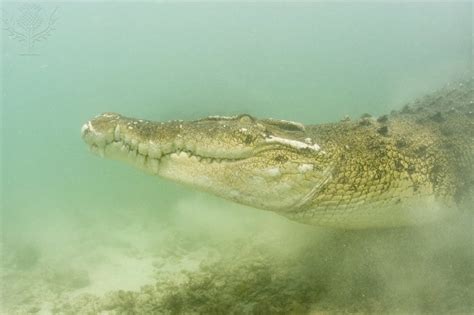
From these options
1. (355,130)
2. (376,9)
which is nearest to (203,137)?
(355,130)

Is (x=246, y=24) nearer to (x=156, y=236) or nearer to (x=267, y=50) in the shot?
(x=267, y=50)

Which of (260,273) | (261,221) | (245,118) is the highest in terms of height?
(245,118)

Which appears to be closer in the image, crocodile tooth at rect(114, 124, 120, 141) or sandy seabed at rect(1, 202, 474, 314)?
crocodile tooth at rect(114, 124, 120, 141)

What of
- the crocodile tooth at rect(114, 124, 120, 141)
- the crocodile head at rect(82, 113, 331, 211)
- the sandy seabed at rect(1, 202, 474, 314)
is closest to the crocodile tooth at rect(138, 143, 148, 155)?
the crocodile head at rect(82, 113, 331, 211)

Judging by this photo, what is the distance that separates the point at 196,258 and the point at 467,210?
3.35 m

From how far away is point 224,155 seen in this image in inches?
117

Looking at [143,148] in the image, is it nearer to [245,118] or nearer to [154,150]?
[154,150]

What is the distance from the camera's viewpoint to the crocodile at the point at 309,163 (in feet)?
9.77

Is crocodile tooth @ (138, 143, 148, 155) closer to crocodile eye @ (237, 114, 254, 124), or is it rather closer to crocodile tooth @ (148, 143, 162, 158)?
crocodile tooth @ (148, 143, 162, 158)

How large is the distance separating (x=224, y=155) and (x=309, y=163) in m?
0.65

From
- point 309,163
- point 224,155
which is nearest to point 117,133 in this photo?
point 224,155

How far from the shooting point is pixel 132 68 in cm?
7156

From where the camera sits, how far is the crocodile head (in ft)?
9.70

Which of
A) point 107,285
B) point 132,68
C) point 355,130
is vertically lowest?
point 107,285
